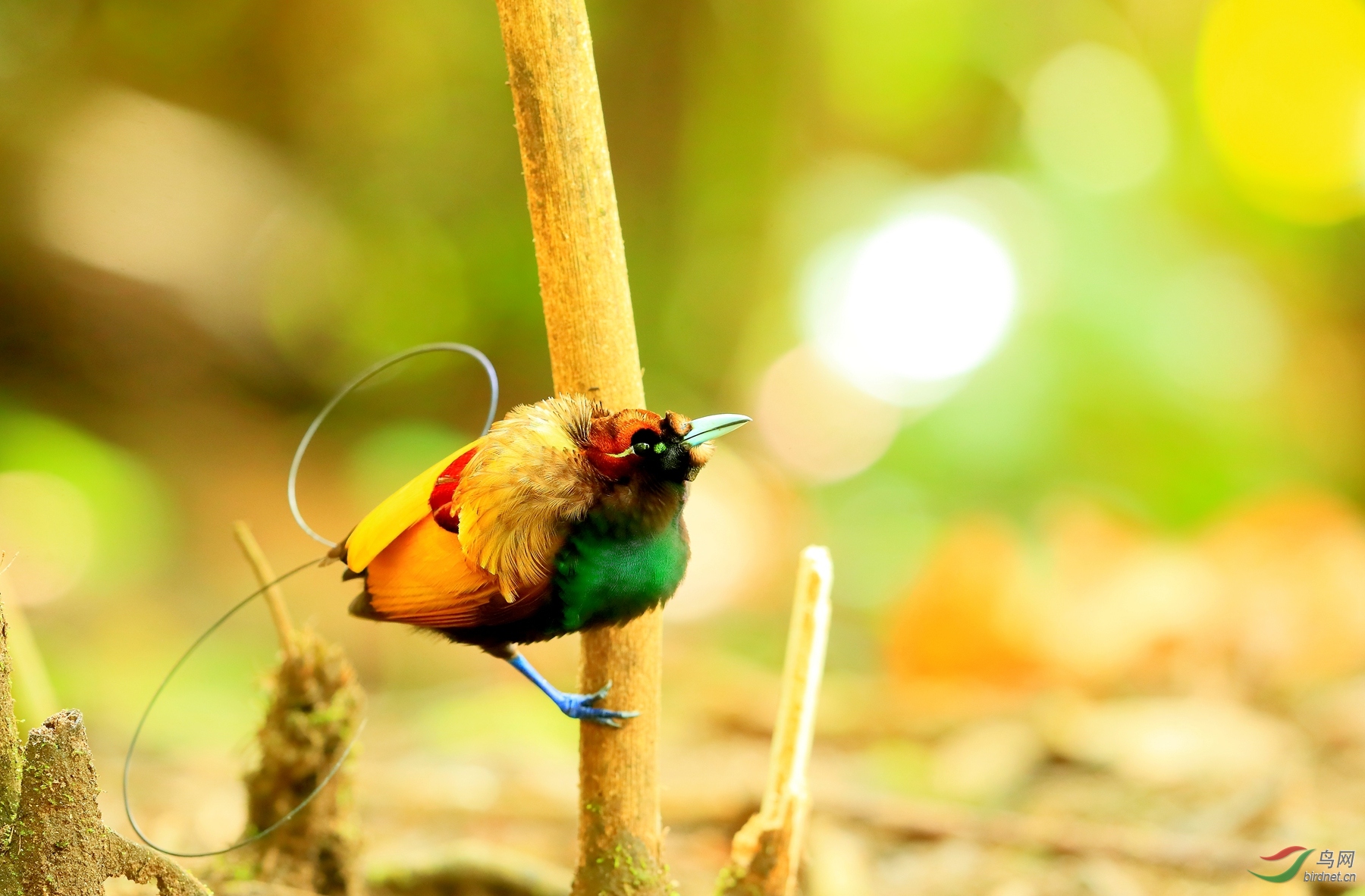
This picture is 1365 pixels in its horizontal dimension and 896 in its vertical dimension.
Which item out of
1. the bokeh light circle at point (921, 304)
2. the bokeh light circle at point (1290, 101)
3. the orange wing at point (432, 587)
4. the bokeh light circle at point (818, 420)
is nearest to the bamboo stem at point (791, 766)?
the orange wing at point (432, 587)

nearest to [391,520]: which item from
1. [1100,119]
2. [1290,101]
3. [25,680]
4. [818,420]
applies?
[25,680]

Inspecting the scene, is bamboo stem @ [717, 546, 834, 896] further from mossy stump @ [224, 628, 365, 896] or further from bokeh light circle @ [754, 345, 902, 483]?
Answer: bokeh light circle @ [754, 345, 902, 483]

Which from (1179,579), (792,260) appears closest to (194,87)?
(792,260)

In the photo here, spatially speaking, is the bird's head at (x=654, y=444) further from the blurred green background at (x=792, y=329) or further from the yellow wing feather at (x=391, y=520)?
the blurred green background at (x=792, y=329)

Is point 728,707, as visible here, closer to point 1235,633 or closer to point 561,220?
point 1235,633

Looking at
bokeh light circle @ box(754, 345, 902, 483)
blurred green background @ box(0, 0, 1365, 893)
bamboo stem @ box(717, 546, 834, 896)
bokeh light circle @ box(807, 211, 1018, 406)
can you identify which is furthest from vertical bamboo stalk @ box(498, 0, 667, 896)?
bokeh light circle @ box(754, 345, 902, 483)

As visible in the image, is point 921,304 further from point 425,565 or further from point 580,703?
point 425,565
